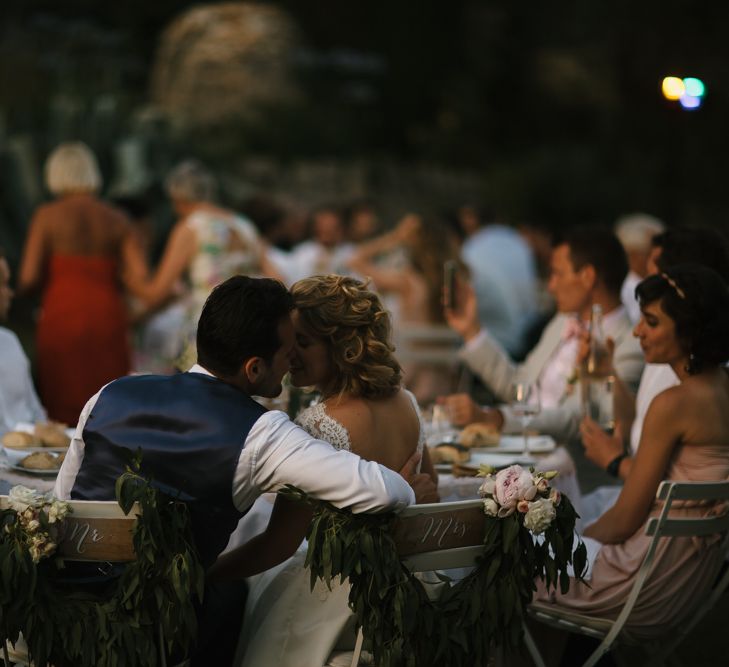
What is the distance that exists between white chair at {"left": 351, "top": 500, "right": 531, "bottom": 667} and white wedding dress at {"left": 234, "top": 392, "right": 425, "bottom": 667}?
20 centimetres

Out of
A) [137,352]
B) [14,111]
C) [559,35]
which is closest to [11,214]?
[14,111]

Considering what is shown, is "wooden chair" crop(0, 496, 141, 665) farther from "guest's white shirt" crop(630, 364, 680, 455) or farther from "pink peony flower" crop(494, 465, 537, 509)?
"guest's white shirt" crop(630, 364, 680, 455)

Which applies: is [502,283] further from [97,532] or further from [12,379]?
[97,532]

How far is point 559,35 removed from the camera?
90.3ft

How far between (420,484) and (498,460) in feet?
2.66

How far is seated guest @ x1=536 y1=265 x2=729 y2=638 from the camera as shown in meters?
3.74

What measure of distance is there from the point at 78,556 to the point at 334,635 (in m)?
0.71

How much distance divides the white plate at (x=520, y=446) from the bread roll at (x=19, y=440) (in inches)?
57.3

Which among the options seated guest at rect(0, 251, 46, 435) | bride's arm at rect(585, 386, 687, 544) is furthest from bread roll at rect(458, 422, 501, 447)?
seated guest at rect(0, 251, 46, 435)

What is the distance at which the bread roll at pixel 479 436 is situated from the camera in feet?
14.7

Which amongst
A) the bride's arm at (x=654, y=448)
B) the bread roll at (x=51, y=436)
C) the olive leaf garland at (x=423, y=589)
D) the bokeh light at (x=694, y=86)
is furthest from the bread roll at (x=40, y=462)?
the bokeh light at (x=694, y=86)

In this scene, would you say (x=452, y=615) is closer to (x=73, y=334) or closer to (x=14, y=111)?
(x=73, y=334)

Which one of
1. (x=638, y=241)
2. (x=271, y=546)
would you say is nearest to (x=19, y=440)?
(x=271, y=546)

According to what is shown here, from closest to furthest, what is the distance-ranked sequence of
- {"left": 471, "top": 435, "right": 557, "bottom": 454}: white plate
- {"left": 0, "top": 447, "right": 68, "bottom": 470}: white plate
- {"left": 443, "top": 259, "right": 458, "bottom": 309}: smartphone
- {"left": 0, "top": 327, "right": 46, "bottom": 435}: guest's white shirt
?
{"left": 0, "top": 447, "right": 68, "bottom": 470}: white plate, {"left": 471, "top": 435, "right": 557, "bottom": 454}: white plate, {"left": 0, "top": 327, "right": 46, "bottom": 435}: guest's white shirt, {"left": 443, "top": 259, "right": 458, "bottom": 309}: smartphone
